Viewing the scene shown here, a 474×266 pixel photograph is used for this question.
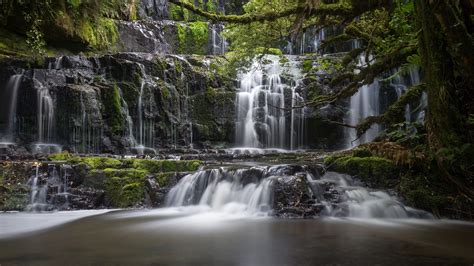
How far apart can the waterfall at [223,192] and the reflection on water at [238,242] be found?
60 cm

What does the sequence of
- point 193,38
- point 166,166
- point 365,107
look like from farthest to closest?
point 193,38, point 365,107, point 166,166

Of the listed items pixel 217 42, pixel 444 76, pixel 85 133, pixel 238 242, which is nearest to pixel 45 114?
pixel 85 133

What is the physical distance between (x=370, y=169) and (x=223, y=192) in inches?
106

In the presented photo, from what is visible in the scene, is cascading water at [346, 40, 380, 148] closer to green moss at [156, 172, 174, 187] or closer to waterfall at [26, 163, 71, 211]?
green moss at [156, 172, 174, 187]

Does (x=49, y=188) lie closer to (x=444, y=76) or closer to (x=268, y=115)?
(x=444, y=76)

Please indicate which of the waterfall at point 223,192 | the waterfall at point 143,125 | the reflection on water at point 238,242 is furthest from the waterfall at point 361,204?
the waterfall at point 143,125

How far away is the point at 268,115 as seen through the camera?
51.3 feet

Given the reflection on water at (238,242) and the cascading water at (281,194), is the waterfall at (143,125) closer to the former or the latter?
the cascading water at (281,194)

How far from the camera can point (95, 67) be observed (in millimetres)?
14695

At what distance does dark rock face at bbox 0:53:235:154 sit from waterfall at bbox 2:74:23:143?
0.12 metres

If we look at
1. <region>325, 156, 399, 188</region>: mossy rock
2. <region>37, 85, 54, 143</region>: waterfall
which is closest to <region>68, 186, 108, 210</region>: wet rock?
<region>325, 156, 399, 188</region>: mossy rock

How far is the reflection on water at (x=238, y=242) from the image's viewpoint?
3.55 metres

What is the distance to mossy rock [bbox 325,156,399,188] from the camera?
6934mm

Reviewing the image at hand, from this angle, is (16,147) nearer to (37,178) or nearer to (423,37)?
(37,178)
